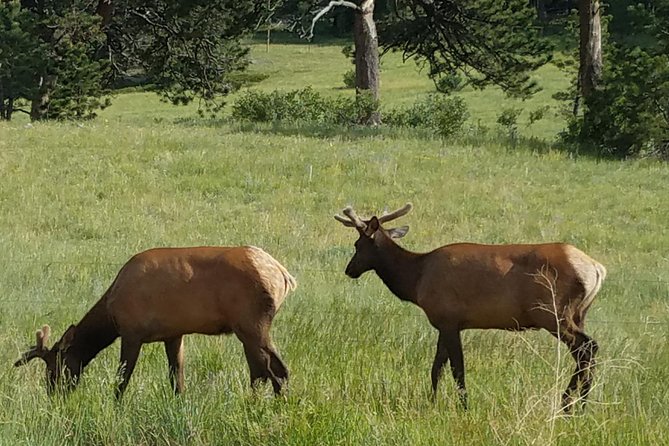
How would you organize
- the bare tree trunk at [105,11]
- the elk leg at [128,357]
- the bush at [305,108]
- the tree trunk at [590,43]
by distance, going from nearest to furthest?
1. the elk leg at [128,357]
2. the tree trunk at [590,43]
3. the bush at [305,108]
4. the bare tree trunk at [105,11]

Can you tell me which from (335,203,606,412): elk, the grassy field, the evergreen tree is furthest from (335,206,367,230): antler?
the evergreen tree

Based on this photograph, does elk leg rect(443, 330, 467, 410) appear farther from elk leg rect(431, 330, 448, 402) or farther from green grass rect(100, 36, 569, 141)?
green grass rect(100, 36, 569, 141)

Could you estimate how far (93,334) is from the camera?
22.3ft

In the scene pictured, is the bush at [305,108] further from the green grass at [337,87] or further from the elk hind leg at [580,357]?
the elk hind leg at [580,357]

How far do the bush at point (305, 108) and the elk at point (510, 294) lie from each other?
19006 mm

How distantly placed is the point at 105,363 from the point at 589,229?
9.93 meters

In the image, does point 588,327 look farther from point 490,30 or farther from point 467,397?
point 490,30

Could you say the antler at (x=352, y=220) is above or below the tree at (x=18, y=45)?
above

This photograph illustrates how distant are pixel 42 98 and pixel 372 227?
82.6 ft

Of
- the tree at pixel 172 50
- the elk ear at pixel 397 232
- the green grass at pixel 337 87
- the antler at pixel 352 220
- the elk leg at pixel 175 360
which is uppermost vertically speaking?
the antler at pixel 352 220

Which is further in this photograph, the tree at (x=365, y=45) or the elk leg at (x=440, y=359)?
the tree at (x=365, y=45)

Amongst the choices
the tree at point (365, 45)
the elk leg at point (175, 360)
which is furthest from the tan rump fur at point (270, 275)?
the tree at point (365, 45)

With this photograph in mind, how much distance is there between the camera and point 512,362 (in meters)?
7.32

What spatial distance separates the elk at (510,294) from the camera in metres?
6.59
